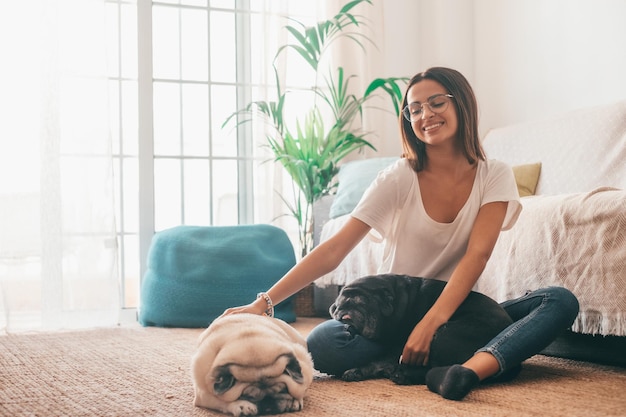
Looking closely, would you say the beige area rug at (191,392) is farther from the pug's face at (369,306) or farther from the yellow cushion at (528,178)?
the yellow cushion at (528,178)

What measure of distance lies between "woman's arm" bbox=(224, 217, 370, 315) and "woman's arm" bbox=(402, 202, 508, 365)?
0.27 m

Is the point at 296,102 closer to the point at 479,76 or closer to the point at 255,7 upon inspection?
the point at 255,7

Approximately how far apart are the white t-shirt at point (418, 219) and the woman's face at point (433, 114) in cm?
12

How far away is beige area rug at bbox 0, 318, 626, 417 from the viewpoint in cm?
152

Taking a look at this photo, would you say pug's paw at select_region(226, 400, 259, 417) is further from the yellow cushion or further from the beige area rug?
the yellow cushion

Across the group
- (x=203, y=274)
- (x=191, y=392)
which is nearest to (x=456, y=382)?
(x=191, y=392)

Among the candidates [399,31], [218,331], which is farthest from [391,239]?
[399,31]

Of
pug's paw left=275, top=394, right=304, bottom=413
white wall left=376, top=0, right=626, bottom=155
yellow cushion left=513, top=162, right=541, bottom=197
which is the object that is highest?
white wall left=376, top=0, right=626, bottom=155

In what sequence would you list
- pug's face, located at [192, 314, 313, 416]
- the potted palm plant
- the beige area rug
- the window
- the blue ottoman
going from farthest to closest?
1. the window
2. the potted palm plant
3. the blue ottoman
4. the beige area rug
5. pug's face, located at [192, 314, 313, 416]

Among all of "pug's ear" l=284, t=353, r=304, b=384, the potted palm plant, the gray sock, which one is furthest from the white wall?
"pug's ear" l=284, t=353, r=304, b=384

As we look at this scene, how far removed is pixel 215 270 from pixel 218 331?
1.90 m

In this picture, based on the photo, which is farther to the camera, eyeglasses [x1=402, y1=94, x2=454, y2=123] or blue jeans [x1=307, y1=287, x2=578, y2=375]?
eyeglasses [x1=402, y1=94, x2=454, y2=123]

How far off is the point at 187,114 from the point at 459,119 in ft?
7.88

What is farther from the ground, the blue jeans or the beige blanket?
the beige blanket
